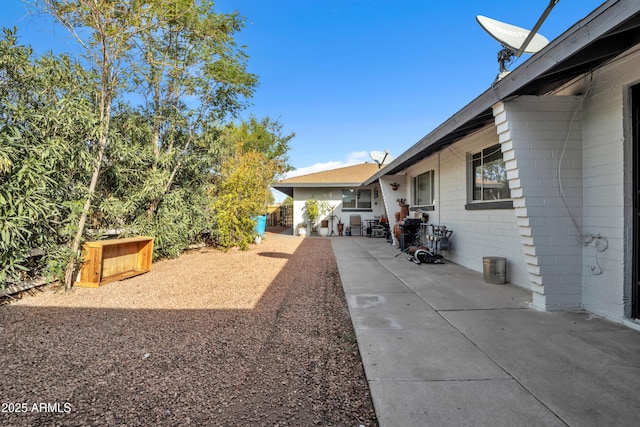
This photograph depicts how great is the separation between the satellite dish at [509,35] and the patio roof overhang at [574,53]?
0.74m

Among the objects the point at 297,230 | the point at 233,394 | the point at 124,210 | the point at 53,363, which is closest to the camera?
the point at 233,394

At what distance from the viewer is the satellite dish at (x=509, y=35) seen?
11.8 ft

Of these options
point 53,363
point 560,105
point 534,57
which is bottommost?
point 53,363

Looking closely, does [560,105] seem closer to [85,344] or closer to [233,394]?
[233,394]

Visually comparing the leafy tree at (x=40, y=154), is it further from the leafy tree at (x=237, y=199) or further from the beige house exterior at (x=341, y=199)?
the beige house exterior at (x=341, y=199)

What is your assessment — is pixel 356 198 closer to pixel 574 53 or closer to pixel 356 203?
pixel 356 203

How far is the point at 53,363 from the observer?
2287 millimetres

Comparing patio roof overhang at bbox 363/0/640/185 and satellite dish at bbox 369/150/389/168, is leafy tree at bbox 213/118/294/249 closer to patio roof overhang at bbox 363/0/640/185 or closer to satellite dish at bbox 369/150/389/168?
satellite dish at bbox 369/150/389/168

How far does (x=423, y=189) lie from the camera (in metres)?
8.77

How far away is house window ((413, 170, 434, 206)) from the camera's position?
8094 millimetres

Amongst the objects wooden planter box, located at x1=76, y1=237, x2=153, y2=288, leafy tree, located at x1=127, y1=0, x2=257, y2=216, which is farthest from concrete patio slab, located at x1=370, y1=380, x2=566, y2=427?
leafy tree, located at x1=127, y1=0, x2=257, y2=216

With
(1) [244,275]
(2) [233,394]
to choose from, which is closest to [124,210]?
(1) [244,275]

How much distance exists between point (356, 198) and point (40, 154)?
11.9 meters

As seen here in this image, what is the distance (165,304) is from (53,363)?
1.54 m
